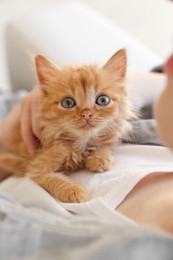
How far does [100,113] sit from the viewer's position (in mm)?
661

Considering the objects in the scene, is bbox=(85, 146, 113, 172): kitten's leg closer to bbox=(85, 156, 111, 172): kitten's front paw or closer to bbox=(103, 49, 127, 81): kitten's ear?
bbox=(85, 156, 111, 172): kitten's front paw

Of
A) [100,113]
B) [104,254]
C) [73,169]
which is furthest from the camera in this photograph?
[73,169]

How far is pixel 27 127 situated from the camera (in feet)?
2.77

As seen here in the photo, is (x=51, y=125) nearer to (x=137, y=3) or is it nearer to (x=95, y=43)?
(x=95, y=43)

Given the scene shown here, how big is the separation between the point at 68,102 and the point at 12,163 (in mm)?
254

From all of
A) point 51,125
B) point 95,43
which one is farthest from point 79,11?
point 51,125

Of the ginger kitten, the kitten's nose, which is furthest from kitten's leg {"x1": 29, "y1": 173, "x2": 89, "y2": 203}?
the kitten's nose

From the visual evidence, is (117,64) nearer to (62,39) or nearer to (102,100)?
(102,100)

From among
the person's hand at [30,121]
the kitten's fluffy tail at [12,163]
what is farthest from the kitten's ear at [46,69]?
the kitten's fluffy tail at [12,163]

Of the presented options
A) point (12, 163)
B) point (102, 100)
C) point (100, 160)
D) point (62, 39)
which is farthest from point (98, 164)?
point (62, 39)

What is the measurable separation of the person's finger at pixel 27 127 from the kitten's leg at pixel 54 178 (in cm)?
5

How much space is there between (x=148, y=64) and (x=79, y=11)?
322 millimetres

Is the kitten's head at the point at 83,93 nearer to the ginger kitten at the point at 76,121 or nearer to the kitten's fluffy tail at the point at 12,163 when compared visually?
the ginger kitten at the point at 76,121

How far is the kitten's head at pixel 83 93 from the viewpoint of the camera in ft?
2.12
